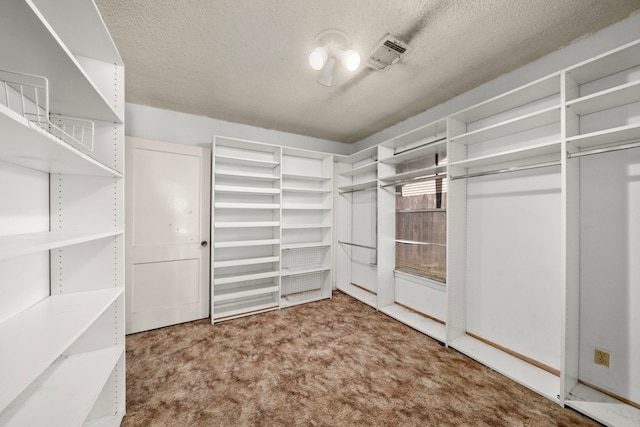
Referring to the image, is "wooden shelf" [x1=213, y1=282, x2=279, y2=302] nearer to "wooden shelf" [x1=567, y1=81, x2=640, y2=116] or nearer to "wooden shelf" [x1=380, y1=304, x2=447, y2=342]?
"wooden shelf" [x1=380, y1=304, x2=447, y2=342]

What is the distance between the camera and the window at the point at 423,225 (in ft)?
9.33

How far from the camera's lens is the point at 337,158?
155 inches

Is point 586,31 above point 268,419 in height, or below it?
above

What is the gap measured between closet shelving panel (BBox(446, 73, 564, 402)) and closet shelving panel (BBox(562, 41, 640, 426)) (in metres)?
0.13

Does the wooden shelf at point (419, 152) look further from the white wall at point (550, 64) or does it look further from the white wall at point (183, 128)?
the white wall at point (183, 128)

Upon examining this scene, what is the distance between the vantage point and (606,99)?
62.1 inches

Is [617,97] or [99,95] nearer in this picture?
[99,95]

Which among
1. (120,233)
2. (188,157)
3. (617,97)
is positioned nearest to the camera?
(120,233)

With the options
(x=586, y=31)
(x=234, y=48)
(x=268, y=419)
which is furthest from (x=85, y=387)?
(x=586, y=31)

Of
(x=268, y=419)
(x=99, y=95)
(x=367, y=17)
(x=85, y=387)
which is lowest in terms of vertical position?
(x=268, y=419)

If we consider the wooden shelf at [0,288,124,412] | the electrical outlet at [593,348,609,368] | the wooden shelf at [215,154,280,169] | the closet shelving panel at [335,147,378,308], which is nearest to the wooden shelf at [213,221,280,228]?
the wooden shelf at [215,154,280,169]

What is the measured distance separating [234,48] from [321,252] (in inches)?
110

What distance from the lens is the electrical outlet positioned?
1686 millimetres

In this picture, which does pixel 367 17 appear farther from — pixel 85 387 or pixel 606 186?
pixel 85 387
